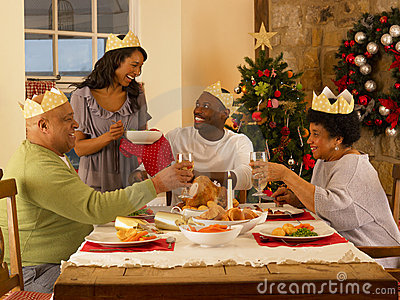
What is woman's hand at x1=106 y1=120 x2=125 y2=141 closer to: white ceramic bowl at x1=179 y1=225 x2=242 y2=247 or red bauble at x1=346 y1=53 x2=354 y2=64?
white ceramic bowl at x1=179 y1=225 x2=242 y2=247

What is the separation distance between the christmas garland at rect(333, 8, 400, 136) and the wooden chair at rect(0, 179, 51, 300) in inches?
125

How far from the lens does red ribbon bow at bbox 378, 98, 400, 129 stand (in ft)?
13.3

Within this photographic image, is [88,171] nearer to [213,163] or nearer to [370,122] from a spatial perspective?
[213,163]

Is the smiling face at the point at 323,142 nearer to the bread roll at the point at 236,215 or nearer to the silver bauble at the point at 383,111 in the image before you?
the bread roll at the point at 236,215

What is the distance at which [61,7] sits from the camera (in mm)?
4391

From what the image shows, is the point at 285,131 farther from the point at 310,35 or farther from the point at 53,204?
the point at 53,204

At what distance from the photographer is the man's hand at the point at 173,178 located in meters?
1.75

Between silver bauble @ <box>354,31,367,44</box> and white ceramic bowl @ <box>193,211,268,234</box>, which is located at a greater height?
silver bauble @ <box>354,31,367,44</box>

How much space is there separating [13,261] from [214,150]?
1.39 m

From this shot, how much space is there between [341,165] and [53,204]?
1.12 meters

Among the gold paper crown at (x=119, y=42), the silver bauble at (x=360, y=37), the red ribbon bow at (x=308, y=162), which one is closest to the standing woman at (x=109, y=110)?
the gold paper crown at (x=119, y=42)

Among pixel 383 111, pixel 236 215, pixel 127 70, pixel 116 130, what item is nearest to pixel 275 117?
pixel 383 111

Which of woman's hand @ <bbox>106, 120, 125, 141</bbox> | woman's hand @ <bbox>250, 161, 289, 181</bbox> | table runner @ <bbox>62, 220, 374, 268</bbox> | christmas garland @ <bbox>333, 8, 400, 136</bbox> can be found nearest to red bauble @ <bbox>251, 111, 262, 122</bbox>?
christmas garland @ <bbox>333, 8, 400, 136</bbox>

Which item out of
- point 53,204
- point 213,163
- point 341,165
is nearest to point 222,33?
point 213,163
